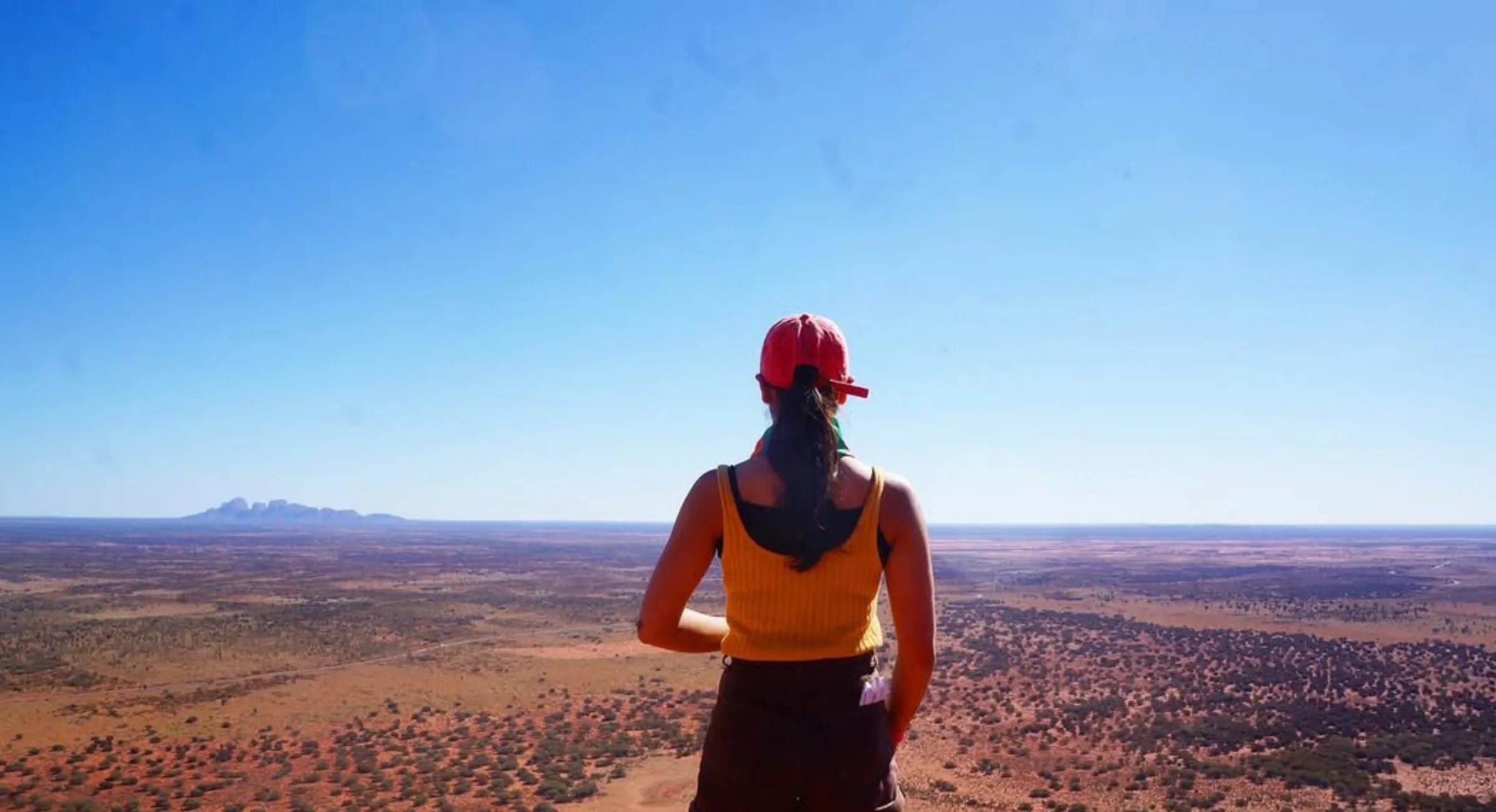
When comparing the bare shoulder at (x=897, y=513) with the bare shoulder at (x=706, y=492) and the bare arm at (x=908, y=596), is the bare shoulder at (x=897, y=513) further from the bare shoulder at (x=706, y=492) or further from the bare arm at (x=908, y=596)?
the bare shoulder at (x=706, y=492)

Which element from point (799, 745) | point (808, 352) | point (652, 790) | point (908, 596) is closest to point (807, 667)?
point (799, 745)

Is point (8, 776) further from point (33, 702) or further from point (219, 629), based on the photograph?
point (219, 629)

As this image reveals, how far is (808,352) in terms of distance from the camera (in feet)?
6.72

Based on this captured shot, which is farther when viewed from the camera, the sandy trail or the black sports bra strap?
the sandy trail

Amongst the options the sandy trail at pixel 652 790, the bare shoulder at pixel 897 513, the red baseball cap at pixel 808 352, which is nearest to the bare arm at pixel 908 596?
the bare shoulder at pixel 897 513

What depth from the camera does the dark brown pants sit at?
1.93 metres

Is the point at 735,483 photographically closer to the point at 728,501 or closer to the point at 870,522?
the point at 728,501

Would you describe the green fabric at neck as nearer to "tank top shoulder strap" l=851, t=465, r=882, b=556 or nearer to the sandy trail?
"tank top shoulder strap" l=851, t=465, r=882, b=556

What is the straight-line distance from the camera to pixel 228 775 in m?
19.5

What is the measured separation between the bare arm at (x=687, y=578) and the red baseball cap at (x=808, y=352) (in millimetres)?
289

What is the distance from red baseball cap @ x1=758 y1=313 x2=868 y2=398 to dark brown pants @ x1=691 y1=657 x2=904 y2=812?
2.08 feet

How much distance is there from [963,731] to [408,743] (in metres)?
14.4

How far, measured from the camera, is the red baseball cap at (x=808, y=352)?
2.05 m

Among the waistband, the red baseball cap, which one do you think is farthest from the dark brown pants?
the red baseball cap
